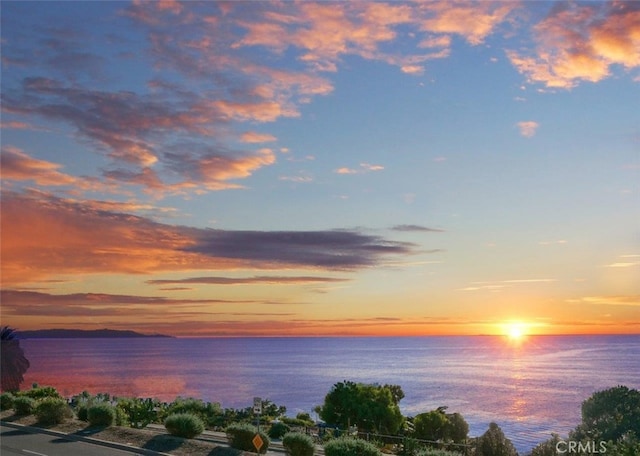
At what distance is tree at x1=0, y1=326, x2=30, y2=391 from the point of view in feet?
328

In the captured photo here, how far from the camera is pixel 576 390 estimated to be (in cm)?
16075

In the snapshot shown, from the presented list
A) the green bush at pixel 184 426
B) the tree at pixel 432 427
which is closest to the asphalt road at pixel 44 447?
the green bush at pixel 184 426

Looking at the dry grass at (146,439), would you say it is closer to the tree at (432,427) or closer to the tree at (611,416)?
the tree at (611,416)

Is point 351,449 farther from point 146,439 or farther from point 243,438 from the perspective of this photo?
point 146,439

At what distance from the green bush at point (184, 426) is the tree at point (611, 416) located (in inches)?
677

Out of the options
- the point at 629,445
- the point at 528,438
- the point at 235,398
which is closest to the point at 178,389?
the point at 235,398

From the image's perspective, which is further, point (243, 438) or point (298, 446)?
point (243, 438)

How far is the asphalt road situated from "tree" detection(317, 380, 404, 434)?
2311 cm

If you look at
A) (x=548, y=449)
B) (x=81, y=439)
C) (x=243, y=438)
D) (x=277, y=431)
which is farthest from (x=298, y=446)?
(x=277, y=431)

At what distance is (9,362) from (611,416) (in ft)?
310

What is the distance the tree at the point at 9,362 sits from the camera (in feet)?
328

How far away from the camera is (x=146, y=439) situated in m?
28.4

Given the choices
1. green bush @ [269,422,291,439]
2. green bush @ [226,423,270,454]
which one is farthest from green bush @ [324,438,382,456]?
green bush @ [269,422,291,439]

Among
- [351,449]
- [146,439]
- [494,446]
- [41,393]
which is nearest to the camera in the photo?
[351,449]
